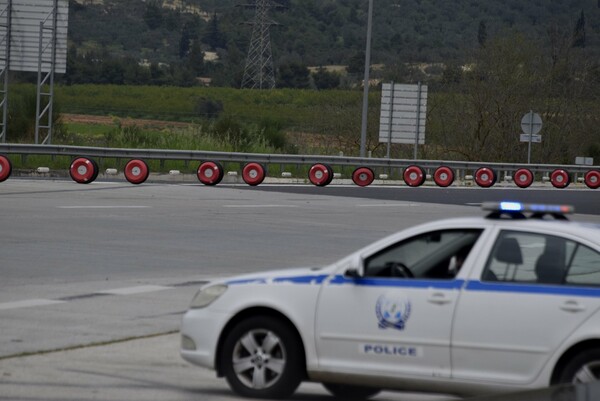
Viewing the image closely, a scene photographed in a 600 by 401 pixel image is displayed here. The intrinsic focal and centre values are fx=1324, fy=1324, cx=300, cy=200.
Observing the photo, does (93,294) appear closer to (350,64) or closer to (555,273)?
(555,273)

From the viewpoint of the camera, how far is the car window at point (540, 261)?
8.35 meters

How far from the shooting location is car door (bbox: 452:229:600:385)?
8.20m

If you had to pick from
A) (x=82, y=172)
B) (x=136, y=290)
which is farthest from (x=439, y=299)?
(x=82, y=172)

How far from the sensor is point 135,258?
17609 mm

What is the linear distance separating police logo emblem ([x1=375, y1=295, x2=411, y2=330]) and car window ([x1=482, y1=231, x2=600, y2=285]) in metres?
0.55

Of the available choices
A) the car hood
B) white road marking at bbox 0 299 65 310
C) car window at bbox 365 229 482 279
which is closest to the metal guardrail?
white road marking at bbox 0 299 65 310

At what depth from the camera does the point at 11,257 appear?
17.1m

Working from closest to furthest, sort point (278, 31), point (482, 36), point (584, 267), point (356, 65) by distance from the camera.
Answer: point (584, 267)
point (482, 36)
point (356, 65)
point (278, 31)

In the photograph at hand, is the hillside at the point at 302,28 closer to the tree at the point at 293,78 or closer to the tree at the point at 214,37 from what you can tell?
the tree at the point at 214,37

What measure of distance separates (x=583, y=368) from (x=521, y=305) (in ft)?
1.80

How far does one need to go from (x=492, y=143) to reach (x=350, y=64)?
10107 cm

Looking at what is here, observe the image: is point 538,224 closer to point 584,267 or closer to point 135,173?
point 584,267

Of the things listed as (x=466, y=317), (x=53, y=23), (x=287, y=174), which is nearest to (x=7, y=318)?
(x=466, y=317)

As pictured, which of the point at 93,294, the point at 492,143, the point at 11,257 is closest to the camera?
the point at 93,294
